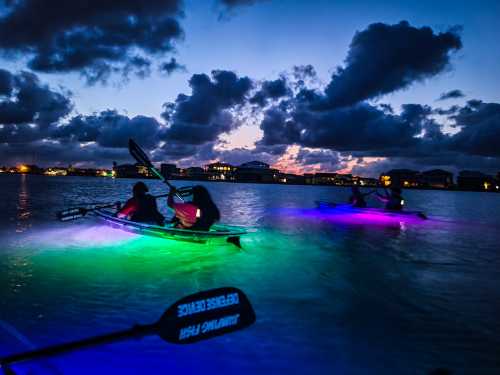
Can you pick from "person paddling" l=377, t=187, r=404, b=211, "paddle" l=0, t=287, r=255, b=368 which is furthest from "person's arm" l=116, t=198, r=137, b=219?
"person paddling" l=377, t=187, r=404, b=211

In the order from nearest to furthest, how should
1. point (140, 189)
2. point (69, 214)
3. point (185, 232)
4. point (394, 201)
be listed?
point (185, 232) → point (140, 189) → point (69, 214) → point (394, 201)

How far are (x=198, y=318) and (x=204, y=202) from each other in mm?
8945

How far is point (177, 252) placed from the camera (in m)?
12.7

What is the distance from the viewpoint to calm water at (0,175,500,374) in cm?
525

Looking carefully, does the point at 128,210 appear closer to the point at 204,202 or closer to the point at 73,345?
the point at 204,202

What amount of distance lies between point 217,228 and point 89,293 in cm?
590

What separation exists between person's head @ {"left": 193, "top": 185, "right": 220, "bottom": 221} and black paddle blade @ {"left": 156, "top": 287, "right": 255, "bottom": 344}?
835 centimetres

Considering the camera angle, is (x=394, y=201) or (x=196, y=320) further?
(x=394, y=201)

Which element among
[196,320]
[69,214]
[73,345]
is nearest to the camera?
[73,345]

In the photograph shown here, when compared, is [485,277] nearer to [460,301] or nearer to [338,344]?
[460,301]

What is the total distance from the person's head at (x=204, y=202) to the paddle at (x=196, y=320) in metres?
8.33

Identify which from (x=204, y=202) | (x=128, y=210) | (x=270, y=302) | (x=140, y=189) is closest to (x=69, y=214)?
(x=128, y=210)

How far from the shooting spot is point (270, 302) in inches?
314

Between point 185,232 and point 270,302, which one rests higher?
point 185,232
